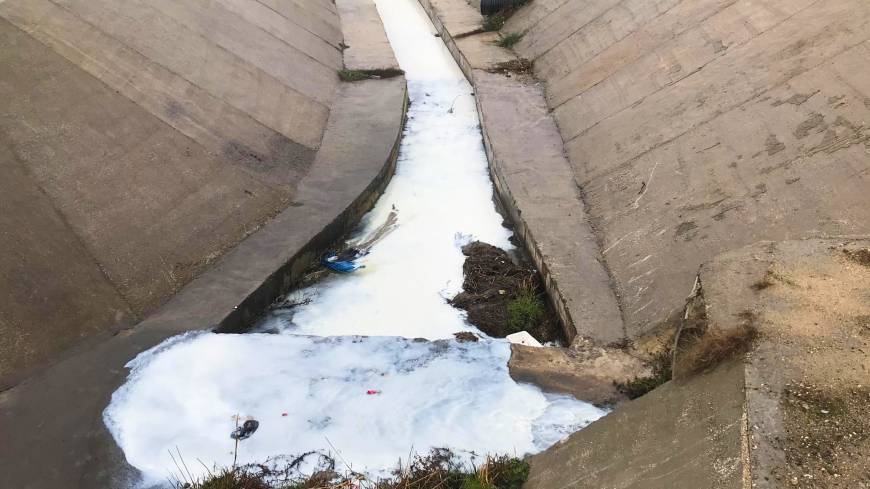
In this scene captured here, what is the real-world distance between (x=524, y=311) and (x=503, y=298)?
412mm

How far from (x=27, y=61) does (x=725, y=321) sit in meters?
7.97

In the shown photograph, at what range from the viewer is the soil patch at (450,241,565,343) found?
23.2 ft

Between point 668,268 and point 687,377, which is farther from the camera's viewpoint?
point 668,268

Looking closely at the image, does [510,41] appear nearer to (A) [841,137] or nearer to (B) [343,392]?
(A) [841,137]

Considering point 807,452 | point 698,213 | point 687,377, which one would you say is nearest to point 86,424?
point 687,377

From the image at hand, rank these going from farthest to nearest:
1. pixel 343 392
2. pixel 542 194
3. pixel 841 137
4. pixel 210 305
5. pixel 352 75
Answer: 1. pixel 352 75
2. pixel 542 194
3. pixel 841 137
4. pixel 210 305
5. pixel 343 392

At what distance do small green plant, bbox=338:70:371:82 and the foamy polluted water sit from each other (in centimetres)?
558

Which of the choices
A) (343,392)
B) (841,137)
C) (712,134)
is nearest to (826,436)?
(343,392)

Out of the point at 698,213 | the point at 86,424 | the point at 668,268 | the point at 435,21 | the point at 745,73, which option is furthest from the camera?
the point at 435,21

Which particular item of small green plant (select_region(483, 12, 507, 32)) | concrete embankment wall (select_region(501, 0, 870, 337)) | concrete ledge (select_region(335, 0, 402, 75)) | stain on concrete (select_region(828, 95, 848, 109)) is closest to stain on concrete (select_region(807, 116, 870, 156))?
concrete embankment wall (select_region(501, 0, 870, 337))

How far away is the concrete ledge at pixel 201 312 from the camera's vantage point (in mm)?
4879

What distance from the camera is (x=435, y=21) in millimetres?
16594

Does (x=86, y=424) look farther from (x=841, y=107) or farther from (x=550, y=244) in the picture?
(x=841, y=107)

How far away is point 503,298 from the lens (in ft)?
24.5
